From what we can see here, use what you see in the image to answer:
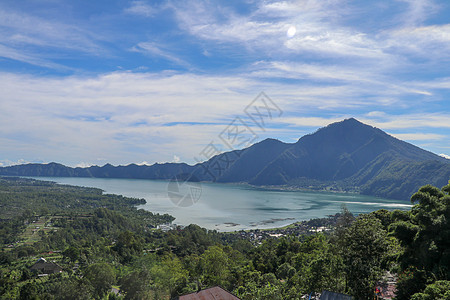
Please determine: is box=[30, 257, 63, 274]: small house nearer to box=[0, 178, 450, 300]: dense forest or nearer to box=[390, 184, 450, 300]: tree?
box=[0, 178, 450, 300]: dense forest

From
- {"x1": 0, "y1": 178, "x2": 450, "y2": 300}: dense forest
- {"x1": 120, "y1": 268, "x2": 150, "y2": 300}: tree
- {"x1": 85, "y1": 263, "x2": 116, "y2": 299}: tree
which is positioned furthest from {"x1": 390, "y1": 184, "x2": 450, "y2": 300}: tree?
{"x1": 85, "y1": 263, "x2": 116, "y2": 299}: tree

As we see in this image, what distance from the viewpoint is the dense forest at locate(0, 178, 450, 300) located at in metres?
8.64

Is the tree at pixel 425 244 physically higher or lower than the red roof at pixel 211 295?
higher

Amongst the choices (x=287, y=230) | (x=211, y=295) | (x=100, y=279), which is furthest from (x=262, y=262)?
(x=287, y=230)

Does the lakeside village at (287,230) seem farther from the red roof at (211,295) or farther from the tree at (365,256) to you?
the tree at (365,256)

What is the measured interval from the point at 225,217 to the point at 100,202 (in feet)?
145

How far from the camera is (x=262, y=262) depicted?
78.4 ft

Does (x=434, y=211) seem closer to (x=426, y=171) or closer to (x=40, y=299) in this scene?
(x=40, y=299)

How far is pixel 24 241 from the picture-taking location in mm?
44031

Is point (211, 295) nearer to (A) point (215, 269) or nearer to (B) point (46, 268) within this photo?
(A) point (215, 269)

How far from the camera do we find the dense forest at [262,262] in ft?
28.3

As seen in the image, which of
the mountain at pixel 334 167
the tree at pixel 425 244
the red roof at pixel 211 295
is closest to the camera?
the tree at pixel 425 244

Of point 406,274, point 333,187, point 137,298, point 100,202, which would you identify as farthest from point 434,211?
point 333,187

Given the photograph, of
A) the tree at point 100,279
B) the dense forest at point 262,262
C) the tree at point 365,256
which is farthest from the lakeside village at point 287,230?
the tree at point 365,256
